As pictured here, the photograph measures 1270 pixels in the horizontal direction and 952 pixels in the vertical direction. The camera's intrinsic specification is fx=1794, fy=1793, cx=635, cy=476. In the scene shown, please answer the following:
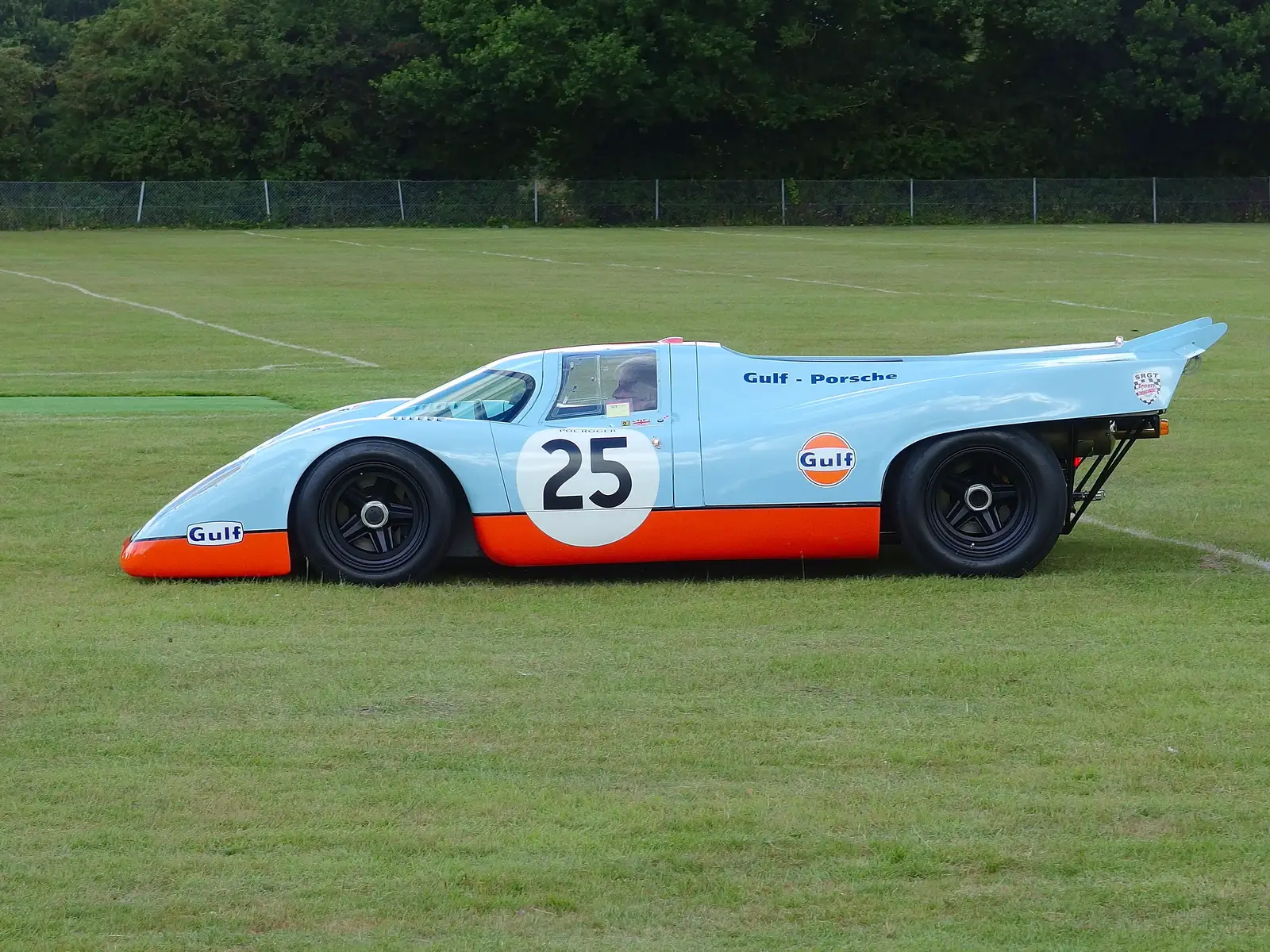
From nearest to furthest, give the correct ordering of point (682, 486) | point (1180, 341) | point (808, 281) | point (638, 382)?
point (682, 486) < point (638, 382) < point (1180, 341) < point (808, 281)

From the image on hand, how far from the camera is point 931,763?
5.80 metres

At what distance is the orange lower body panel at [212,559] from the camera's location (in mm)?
8609

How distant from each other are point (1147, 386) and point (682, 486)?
2.28 meters

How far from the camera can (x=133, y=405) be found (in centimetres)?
1594

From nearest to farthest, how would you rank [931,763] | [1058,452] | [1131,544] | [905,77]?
1. [931,763]
2. [1058,452]
3. [1131,544]
4. [905,77]

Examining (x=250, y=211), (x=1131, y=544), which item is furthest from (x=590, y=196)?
(x=1131, y=544)

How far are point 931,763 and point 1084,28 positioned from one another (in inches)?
2302

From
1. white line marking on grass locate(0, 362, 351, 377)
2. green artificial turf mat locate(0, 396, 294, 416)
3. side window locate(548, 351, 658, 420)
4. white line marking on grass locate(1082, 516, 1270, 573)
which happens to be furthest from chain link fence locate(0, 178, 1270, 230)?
side window locate(548, 351, 658, 420)

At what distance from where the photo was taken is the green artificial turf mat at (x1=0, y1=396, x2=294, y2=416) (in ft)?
50.7

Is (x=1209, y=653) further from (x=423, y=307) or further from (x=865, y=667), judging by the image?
(x=423, y=307)

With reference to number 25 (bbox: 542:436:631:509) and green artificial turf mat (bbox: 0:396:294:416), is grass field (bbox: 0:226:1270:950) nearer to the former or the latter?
number 25 (bbox: 542:436:631:509)

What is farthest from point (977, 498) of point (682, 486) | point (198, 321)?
point (198, 321)

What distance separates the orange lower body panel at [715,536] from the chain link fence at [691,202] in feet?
168

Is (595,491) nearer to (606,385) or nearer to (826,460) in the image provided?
(606,385)
